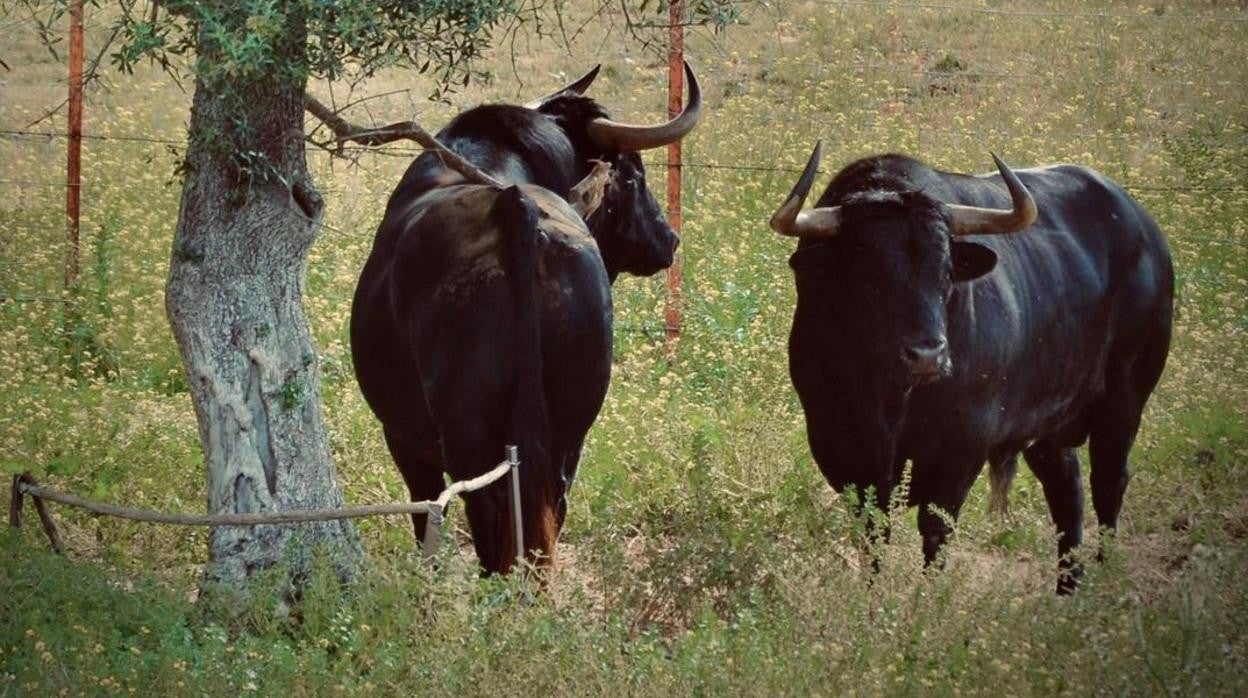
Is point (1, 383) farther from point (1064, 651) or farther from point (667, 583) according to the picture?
point (1064, 651)

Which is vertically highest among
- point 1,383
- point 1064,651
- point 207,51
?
point 207,51

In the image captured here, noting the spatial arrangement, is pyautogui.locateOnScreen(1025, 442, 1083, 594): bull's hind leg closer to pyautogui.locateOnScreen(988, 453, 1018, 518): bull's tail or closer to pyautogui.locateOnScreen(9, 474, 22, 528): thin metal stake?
pyautogui.locateOnScreen(988, 453, 1018, 518): bull's tail

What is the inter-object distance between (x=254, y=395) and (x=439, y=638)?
6.29 feet

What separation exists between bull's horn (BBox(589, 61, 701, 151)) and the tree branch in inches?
41.2

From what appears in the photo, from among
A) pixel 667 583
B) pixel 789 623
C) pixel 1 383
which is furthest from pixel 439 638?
pixel 1 383

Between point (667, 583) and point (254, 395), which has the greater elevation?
point (254, 395)

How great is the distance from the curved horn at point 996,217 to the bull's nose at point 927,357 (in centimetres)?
65

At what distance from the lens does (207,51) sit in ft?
20.7

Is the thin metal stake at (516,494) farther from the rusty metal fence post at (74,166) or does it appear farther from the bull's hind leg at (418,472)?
the rusty metal fence post at (74,166)

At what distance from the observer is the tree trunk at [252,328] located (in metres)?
6.95

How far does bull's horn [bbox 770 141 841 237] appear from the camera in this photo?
7340 mm

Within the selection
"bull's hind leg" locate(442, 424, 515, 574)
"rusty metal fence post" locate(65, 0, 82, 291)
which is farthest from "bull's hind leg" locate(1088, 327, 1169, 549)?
"rusty metal fence post" locate(65, 0, 82, 291)

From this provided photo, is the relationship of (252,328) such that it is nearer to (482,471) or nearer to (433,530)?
(482,471)

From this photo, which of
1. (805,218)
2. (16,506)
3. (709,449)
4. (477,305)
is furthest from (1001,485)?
(16,506)
